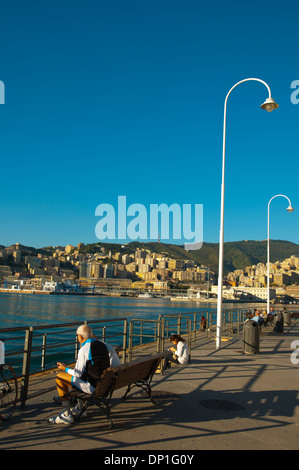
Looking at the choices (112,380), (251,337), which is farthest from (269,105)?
(112,380)

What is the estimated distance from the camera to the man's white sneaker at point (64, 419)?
4.74m

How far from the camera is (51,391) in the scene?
6.33 meters

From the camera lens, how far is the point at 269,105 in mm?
12188

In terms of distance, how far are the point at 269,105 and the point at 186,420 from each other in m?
9.94

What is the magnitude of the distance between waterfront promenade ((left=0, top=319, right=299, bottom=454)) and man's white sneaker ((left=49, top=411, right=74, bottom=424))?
97 millimetres

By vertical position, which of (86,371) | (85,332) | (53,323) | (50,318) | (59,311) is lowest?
(59,311)

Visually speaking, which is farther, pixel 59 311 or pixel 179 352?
pixel 59 311

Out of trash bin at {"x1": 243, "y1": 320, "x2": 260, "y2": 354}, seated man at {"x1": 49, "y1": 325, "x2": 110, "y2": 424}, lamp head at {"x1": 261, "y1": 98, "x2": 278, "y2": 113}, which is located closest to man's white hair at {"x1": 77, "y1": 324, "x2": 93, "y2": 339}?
seated man at {"x1": 49, "y1": 325, "x2": 110, "y2": 424}

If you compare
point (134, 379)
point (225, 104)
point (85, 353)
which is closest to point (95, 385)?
point (85, 353)

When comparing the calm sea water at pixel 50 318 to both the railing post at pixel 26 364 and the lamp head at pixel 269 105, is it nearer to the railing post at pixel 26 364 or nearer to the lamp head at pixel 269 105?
the railing post at pixel 26 364

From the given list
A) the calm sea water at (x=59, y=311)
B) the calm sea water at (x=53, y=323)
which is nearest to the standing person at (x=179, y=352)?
the calm sea water at (x=53, y=323)

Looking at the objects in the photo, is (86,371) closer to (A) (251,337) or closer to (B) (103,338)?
(B) (103,338)
